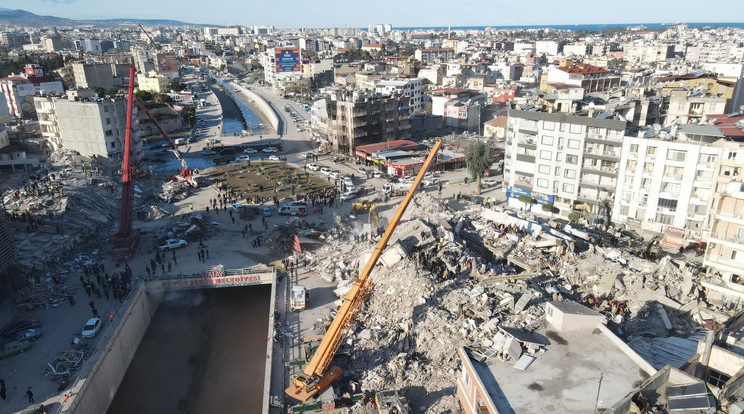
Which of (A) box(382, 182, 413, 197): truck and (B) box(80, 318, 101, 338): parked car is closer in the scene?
(B) box(80, 318, 101, 338): parked car

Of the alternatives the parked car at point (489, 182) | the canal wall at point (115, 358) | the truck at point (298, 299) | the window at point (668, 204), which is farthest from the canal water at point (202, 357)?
the window at point (668, 204)

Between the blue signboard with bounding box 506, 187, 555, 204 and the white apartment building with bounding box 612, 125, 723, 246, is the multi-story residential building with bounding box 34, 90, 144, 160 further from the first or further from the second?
the white apartment building with bounding box 612, 125, 723, 246

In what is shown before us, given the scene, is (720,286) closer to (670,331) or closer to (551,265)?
(670,331)

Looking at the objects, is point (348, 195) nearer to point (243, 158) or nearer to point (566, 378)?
point (243, 158)

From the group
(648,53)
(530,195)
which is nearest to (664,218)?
(530,195)

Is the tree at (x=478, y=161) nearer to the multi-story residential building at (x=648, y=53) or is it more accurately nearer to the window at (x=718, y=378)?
the window at (x=718, y=378)

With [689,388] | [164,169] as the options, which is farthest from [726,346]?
[164,169]

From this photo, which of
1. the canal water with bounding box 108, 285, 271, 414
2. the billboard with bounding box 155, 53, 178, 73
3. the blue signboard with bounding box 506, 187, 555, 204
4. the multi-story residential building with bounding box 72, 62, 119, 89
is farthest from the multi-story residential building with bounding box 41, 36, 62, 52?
the blue signboard with bounding box 506, 187, 555, 204
